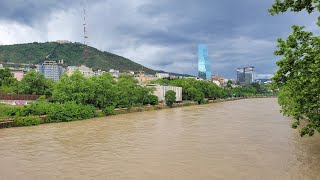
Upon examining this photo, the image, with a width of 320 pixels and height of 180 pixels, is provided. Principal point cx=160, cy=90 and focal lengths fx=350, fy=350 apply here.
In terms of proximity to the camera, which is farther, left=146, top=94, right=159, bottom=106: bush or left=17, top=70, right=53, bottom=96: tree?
left=146, top=94, right=159, bottom=106: bush

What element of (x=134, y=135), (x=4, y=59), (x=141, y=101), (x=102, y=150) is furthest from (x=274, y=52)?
(x=4, y=59)

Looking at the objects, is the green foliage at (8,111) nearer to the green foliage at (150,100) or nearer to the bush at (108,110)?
the bush at (108,110)

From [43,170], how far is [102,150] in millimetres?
5075

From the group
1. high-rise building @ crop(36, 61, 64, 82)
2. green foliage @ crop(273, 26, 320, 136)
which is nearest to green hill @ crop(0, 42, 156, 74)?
high-rise building @ crop(36, 61, 64, 82)

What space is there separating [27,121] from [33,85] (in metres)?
28.7

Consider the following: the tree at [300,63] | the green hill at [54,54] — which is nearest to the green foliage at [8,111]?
the tree at [300,63]

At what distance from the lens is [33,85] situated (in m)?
59.3

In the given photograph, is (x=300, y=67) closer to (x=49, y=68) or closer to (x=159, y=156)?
(x=159, y=156)

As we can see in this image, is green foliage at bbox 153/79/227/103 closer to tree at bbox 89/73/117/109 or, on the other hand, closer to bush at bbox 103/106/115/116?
tree at bbox 89/73/117/109

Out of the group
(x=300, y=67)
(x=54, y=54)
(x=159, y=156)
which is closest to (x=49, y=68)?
(x=54, y=54)

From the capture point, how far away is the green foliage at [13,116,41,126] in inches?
1248

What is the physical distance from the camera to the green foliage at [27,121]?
104ft

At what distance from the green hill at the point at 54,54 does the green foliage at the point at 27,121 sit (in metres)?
129

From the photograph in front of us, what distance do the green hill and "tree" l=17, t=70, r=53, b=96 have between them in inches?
3960
